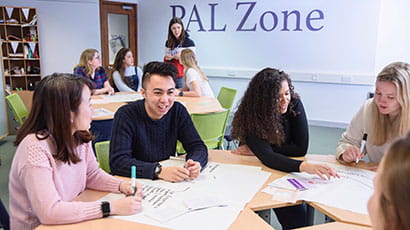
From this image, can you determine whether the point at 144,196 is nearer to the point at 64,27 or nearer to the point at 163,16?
the point at 64,27

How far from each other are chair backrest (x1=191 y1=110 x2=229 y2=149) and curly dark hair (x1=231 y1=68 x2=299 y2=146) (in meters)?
0.94

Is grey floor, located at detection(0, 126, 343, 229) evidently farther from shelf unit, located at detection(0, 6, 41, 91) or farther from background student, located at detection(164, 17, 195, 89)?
background student, located at detection(164, 17, 195, 89)

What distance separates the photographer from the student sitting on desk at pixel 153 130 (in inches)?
69.8

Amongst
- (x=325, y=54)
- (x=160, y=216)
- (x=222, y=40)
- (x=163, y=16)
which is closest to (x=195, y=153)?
(x=160, y=216)

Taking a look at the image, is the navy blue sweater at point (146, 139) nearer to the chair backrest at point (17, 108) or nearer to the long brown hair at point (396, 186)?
the long brown hair at point (396, 186)

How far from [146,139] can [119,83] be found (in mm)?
3081

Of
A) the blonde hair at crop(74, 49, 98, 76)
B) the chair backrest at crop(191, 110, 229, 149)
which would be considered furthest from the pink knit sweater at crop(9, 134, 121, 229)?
the blonde hair at crop(74, 49, 98, 76)

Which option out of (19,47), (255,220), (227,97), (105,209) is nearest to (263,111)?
(255,220)

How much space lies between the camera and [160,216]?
131 centimetres

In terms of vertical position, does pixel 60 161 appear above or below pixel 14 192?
above

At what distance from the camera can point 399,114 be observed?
1884mm

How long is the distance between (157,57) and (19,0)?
2.74 meters

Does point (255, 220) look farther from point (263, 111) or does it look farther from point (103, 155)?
point (103, 155)

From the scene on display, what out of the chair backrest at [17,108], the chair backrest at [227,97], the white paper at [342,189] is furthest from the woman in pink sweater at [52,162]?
the chair backrest at [227,97]
